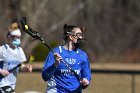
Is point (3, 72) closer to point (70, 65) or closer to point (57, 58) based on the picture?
point (70, 65)

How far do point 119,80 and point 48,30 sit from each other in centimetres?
2099

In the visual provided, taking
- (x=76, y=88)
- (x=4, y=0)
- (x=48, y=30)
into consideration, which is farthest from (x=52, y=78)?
(x=48, y=30)

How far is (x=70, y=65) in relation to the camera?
28.6 ft

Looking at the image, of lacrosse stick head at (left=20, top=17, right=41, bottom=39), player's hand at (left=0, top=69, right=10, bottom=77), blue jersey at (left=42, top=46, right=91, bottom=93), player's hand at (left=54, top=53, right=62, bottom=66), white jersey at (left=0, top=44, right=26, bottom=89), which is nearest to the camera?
player's hand at (left=54, top=53, right=62, bottom=66)

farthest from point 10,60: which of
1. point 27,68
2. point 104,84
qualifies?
point 104,84

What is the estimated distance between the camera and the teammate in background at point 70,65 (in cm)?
870

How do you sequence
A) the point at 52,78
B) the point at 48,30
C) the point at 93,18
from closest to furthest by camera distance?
the point at 52,78
the point at 48,30
the point at 93,18

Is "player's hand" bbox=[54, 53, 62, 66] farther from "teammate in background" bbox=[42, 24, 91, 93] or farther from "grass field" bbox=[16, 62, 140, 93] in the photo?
"grass field" bbox=[16, 62, 140, 93]

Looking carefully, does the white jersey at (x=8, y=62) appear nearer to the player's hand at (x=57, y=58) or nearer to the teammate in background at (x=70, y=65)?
the teammate in background at (x=70, y=65)

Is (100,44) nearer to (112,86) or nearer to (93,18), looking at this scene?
(93,18)

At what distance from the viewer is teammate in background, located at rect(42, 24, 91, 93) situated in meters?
8.70

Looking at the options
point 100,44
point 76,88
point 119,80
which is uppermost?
point 76,88

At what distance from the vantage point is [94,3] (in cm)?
4112

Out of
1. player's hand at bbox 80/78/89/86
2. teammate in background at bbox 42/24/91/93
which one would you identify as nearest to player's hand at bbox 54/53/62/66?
teammate in background at bbox 42/24/91/93
